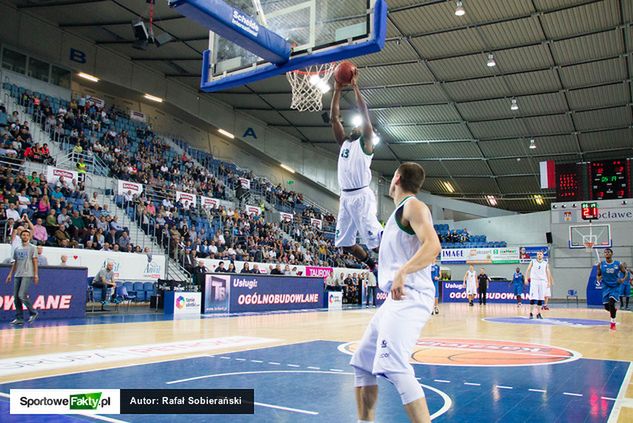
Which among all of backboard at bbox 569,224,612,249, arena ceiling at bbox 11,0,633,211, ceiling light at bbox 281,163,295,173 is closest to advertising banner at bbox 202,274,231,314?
arena ceiling at bbox 11,0,633,211

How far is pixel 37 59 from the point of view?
24484mm

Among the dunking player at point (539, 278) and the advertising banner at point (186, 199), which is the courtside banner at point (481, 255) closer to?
the dunking player at point (539, 278)

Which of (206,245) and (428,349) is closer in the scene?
(428,349)

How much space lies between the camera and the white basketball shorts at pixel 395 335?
10.7ft

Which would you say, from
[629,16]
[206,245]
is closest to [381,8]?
[206,245]

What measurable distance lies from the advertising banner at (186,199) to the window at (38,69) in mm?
8435

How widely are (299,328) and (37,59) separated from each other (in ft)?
64.9

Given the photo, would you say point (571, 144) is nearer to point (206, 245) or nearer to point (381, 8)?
point (206, 245)

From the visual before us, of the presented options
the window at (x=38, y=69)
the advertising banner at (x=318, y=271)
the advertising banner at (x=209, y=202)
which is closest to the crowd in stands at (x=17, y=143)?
the window at (x=38, y=69)

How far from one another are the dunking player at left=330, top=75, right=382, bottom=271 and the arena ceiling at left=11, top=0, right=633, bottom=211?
17.1m

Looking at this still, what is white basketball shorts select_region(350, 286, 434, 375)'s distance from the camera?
3.25m

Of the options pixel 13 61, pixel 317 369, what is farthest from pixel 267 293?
pixel 13 61

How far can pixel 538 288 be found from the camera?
16.2 metres

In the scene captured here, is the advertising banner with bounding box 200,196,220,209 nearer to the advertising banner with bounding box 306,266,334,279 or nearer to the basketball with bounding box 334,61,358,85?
the advertising banner with bounding box 306,266,334,279
